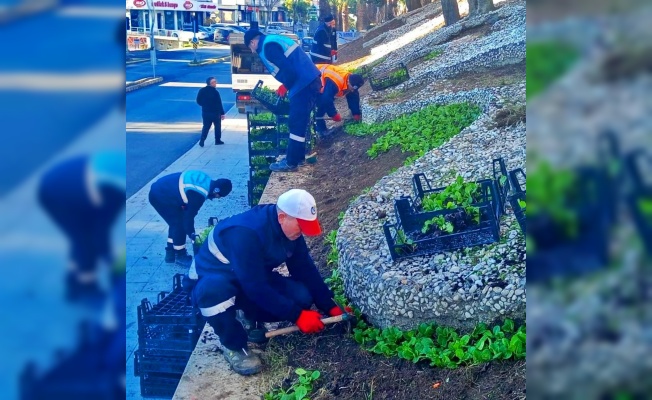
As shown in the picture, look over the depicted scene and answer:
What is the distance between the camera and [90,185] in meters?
1.99

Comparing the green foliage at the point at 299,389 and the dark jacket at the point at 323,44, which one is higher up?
the dark jacket at the point at 323,44

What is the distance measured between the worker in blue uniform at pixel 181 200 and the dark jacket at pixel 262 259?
0.12 metres

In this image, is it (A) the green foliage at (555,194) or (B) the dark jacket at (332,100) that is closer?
(A) the green foliage at (555,194)

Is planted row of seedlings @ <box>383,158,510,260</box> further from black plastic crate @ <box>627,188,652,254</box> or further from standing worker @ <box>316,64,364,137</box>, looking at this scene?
black plastic crate @ <box>627,188,652,254</box>

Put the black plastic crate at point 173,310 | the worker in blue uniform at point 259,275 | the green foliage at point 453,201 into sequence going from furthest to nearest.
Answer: the green foliage at point 453,201
the worker in blue uniform at point 259,275
the black plastic crate at point 173,310

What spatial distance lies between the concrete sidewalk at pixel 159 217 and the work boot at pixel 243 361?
1.56 ft

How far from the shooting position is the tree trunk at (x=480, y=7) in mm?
6774

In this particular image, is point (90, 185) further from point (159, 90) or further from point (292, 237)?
point (292, 237)

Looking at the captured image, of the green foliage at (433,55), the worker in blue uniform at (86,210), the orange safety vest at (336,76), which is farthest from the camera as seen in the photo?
the green foliage at (433,55)

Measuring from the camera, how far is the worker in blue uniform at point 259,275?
3037 millimetres

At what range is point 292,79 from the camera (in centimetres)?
318

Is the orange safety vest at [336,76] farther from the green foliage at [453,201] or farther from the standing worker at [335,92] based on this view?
the green foliage at [453,201]

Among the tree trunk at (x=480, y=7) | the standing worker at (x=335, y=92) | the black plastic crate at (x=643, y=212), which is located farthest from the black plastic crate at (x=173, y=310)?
the tree trunk at (x=480, y=7)

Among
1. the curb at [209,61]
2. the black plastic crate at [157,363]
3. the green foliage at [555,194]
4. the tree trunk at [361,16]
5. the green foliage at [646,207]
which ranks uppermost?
the tree trunk at [361,16]
